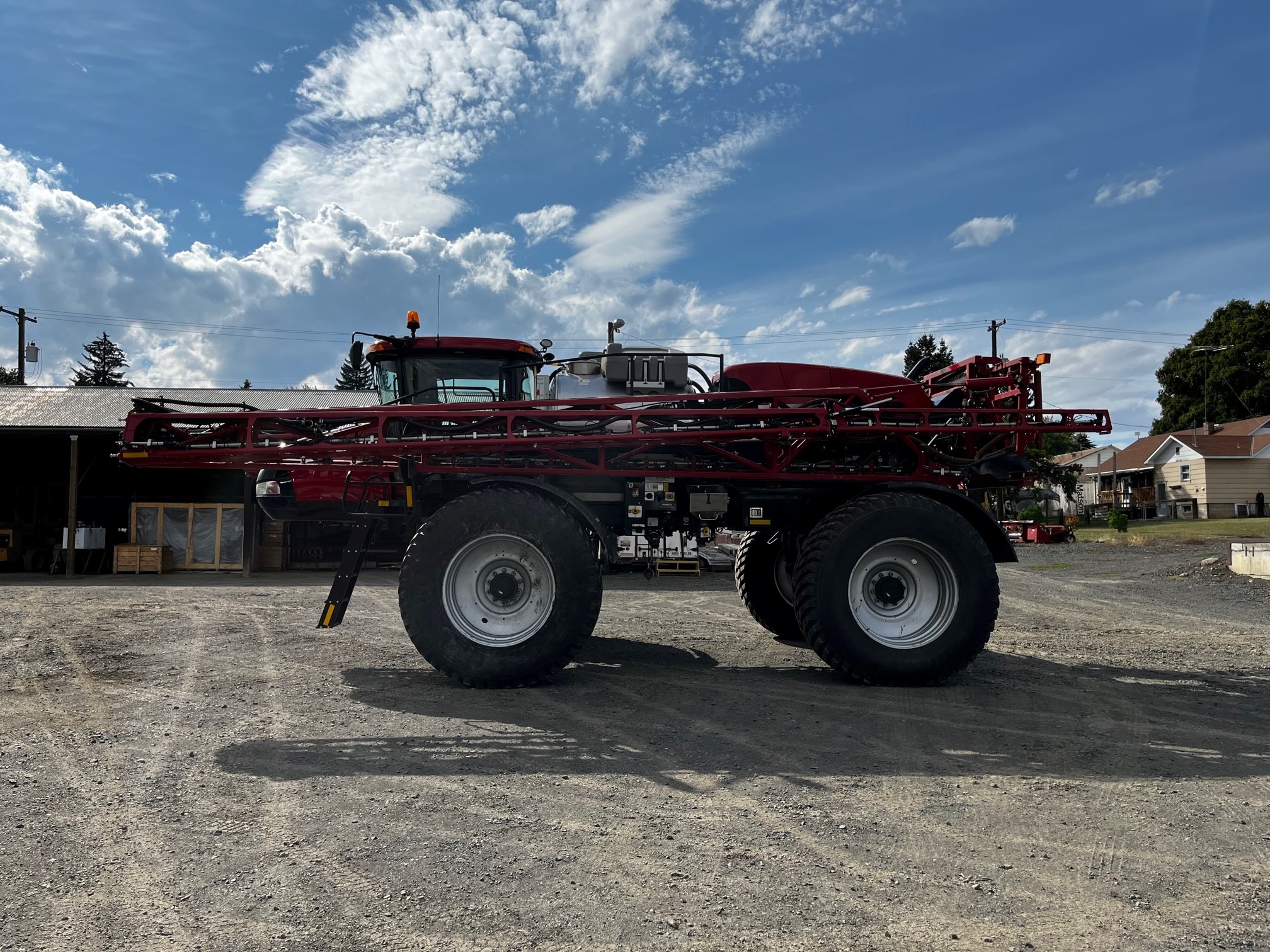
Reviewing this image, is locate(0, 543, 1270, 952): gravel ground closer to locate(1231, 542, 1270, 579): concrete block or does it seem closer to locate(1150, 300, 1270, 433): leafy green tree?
locate(1231, 542, 1270, 579): concrete block

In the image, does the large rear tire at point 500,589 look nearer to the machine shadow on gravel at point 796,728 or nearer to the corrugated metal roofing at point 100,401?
the machine shadow on gravel at point 796,728

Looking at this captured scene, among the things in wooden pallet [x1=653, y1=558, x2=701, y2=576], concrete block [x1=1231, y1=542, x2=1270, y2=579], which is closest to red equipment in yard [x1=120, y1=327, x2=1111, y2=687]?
wooden pallet [x1=653, y1=558, x2=701, y2=576]

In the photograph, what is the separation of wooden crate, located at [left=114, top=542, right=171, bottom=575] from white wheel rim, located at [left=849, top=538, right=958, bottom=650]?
18.1m

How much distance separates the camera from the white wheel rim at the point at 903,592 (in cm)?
639

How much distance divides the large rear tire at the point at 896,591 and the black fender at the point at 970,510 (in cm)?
19

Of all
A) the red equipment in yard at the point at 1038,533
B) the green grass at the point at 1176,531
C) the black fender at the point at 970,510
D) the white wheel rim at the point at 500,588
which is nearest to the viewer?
the white wheel rim at the point at 500,588

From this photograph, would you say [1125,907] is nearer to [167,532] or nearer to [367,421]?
[367,421]

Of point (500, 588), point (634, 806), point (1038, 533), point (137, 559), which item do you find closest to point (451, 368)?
point (500, 588)

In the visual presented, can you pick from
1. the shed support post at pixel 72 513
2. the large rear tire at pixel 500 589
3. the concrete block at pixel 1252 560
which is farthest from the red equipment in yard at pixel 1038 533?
the shed support post at pixel 72 513

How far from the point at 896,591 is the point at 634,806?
11.2ft

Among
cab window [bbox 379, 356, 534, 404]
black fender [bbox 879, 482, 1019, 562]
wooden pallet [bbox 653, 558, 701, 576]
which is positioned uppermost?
cab window [bbox 379, 356, 534, 404]

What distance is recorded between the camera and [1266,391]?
52438mm

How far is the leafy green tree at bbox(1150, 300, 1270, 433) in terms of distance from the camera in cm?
5250

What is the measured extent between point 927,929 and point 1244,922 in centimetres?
106
